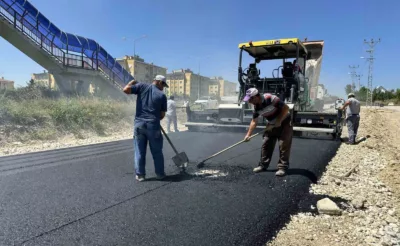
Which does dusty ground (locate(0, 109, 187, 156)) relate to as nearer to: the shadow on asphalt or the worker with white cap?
the shadow on asphalt

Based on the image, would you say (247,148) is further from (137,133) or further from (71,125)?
(71,125)

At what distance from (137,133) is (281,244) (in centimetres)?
233

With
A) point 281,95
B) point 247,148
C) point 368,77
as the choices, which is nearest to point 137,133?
point 247,148

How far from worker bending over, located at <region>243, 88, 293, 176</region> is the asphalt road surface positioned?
21 centimetres

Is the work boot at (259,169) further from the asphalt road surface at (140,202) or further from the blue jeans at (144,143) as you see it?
the blue jeans at (144,143)

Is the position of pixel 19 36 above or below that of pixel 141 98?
above

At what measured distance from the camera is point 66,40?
49.7ft

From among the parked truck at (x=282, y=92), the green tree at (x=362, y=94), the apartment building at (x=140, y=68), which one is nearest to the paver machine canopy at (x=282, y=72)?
the parked truck at (x=282, y=92)

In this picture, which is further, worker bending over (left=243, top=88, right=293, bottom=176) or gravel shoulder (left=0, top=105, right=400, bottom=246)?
worker bending over (left=243, top=88, right=293, bottom=176)

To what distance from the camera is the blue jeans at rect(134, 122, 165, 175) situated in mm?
3932

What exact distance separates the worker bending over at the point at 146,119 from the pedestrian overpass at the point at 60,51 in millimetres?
11579

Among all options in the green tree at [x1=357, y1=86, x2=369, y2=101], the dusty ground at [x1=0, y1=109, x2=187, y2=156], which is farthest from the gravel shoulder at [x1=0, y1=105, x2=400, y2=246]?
the green tree at [x1=357, y1=86, x2=369, y2=101]

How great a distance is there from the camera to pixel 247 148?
6738mm

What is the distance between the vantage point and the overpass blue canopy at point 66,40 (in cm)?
1302
